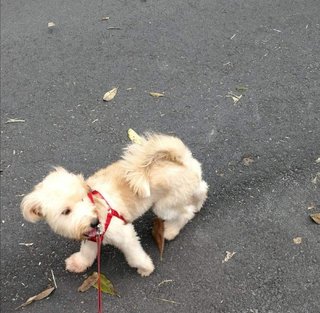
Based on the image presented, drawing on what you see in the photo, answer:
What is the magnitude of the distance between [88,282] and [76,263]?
6.5 inches

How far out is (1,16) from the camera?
5918 millimetres

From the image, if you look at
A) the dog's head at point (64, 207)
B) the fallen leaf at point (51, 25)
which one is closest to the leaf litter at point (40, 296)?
the dog's head at point (64, 207)

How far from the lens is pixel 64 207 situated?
256cm

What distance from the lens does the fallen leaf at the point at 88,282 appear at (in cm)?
318

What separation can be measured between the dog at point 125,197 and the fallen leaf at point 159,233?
3cm

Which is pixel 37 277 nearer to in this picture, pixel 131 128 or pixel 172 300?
pixel 172 300

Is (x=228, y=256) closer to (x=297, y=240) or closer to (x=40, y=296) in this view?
(x=297, y=240)

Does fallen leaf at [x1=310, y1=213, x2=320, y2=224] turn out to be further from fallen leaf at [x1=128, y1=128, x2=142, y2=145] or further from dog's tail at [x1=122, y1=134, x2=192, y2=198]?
fallen leaf at [x1=128, y1=128, x2=142, y2=145]

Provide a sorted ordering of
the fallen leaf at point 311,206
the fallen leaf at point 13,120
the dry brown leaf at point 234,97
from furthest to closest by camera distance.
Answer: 1. the fallen leaf at point 13,120
2. the dry brown leaf at point 234,97
3. the fallen leaf at point 311,206

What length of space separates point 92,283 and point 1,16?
14.0 feet

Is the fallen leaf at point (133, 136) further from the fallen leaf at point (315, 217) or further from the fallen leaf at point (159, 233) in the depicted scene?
the fallen leaf at point (315, 217)

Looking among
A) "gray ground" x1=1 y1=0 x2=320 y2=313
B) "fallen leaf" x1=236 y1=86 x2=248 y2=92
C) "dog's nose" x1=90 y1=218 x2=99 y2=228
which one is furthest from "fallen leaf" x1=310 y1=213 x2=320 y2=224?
"dog's nose" x1=90 y1=218 x2=99 y2=228

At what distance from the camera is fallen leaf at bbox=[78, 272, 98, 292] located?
3.18m

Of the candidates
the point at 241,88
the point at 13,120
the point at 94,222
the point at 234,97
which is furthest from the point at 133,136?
the point at 94,222
